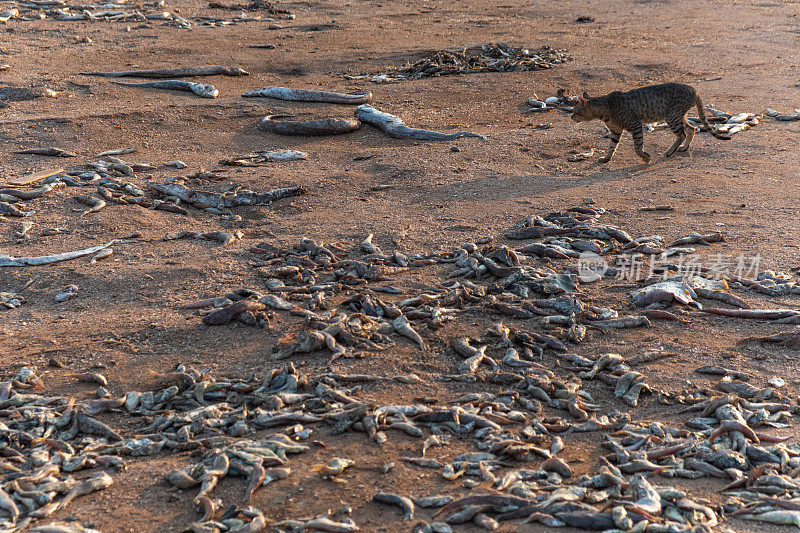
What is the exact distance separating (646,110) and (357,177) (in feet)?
11.3

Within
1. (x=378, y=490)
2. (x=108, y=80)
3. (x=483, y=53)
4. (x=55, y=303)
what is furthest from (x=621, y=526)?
(x=483, y=53)

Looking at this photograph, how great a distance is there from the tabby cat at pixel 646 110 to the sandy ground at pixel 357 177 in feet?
0.85

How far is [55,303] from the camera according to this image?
18.8 ft

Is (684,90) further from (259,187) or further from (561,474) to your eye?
(561,474)

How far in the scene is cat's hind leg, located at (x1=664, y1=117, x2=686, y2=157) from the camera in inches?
350

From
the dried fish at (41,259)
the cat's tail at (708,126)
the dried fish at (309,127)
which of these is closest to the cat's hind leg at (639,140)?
the cat's tail at (708,126)

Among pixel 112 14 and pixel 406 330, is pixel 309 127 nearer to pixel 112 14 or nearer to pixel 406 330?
pixel 406 330

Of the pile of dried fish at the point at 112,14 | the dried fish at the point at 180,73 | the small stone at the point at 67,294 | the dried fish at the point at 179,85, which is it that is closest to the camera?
the small stone at the point at 67,294

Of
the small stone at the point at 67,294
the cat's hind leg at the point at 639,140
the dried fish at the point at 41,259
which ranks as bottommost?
the small stone at the point at 67,294

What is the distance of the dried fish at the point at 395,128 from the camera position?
9.72m

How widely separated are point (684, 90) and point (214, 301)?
20.0 ft

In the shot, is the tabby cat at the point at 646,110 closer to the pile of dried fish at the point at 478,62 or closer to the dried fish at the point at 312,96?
the dried fish at the point at 312,96

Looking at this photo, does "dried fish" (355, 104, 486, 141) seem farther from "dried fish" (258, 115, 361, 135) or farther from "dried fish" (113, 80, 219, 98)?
"dried fish" (113, 80, 219, 98)
